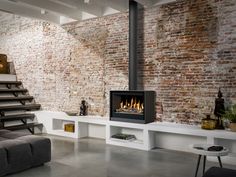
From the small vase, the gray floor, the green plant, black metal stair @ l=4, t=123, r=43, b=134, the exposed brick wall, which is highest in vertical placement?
the exposed brick wall

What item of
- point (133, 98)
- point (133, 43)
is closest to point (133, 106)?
point (133, 98)

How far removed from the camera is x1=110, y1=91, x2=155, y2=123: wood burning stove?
5.45 meters

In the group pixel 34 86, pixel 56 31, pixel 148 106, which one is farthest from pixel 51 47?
pixel 148 106

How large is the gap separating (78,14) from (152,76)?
2.69 meters

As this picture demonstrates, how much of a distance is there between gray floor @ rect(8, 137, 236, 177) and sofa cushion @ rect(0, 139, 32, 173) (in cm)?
11

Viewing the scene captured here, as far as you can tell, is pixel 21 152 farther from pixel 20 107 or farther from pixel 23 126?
pixel 20 107

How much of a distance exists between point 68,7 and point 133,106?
9.65 feet

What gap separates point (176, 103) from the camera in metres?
5.45

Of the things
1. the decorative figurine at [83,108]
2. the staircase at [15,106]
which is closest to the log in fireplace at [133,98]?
the decorative figurine at [83,108]

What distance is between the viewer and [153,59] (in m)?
5.76

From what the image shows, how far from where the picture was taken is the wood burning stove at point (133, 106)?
5.45 metres

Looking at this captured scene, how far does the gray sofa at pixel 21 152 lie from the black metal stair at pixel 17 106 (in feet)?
7.97

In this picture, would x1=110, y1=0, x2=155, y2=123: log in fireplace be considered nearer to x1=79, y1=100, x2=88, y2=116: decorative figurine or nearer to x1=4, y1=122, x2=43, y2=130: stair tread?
x1=79, y1=100, x2=88, y2=116: decorative figurine

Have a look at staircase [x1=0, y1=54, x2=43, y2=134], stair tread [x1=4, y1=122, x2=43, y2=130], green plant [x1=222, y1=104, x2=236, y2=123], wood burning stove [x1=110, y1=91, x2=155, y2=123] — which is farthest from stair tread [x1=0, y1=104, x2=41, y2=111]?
green plant [x1=222, y1=104, x2=236, y2=123]
